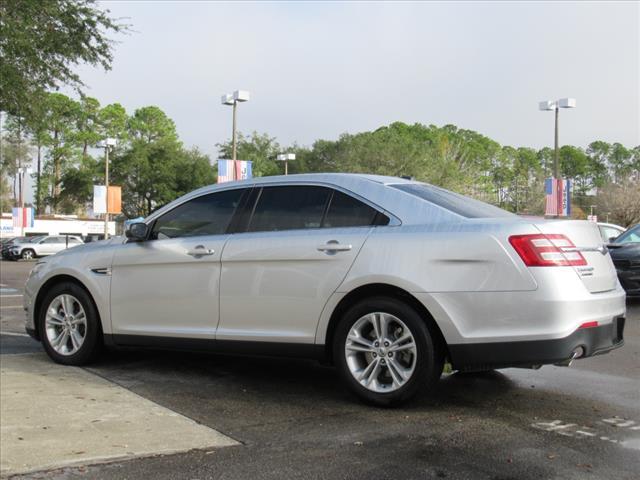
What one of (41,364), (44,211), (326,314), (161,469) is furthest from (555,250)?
(44,211)

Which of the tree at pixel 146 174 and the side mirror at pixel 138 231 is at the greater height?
the tree at pixel 146 174

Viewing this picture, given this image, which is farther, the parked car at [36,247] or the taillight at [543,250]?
the parked car at [36,247]

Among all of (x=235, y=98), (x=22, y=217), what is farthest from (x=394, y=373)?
(x=22, y=217)

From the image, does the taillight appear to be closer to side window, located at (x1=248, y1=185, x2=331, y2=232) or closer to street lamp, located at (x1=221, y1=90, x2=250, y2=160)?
side window, located at (x1=248, y1=185, x2=331, y2=232)

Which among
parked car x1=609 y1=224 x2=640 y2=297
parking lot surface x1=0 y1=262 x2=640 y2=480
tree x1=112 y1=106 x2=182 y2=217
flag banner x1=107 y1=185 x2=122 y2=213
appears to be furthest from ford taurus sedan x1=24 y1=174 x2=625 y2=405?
tree x1=112 y1=106 x2=182 y2=217

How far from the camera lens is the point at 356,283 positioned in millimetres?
4820

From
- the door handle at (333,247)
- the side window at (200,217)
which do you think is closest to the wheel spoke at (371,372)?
the door handle at (333,247)

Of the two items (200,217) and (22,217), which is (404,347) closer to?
(200,217)

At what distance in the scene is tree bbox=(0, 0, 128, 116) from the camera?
13500mm

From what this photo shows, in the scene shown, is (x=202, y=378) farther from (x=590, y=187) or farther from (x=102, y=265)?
(x=590, y=187)

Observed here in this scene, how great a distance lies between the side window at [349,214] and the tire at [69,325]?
247 centimetres

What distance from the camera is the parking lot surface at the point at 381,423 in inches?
141

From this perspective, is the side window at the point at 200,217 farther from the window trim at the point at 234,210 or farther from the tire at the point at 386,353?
the tire at the point at 386,353

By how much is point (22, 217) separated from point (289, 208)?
1901 inches
